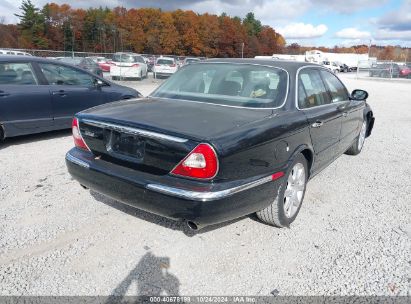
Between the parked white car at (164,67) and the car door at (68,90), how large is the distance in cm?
1677

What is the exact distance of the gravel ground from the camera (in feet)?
8.63

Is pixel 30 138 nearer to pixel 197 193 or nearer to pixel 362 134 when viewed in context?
pixel 197 193

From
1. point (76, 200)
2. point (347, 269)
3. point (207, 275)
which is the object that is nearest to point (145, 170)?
point (207, 275)

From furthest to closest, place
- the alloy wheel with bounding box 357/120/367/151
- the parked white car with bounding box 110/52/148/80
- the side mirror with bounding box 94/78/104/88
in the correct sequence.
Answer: the parked white car with bounding box 110/52/148/80 < the side mirror with bounding box 94/78/104/88 < the alloy wheel with bounding box 357/120/367/151

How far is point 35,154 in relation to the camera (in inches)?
221

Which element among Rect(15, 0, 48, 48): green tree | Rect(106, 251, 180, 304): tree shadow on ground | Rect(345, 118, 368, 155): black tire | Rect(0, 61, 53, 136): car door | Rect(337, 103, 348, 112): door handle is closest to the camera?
Rect(106, 251, 180, 304): tree shadow on ground

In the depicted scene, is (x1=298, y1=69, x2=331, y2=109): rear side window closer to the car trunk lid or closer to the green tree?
the car trunk lid

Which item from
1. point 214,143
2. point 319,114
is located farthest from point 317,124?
point 214,143

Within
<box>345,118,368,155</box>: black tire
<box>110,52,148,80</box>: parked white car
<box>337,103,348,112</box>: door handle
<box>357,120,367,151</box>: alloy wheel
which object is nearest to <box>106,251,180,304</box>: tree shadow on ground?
<box>337,103,348,112</box>: door handle

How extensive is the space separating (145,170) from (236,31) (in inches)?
4026

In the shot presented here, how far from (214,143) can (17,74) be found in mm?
4899

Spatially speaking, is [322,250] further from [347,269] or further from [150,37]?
[150,37]

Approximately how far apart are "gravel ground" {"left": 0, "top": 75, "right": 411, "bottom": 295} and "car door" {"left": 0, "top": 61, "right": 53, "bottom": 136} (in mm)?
1562

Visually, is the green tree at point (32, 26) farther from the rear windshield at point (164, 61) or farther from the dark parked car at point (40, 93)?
the dark parked car at point (40, 93)
